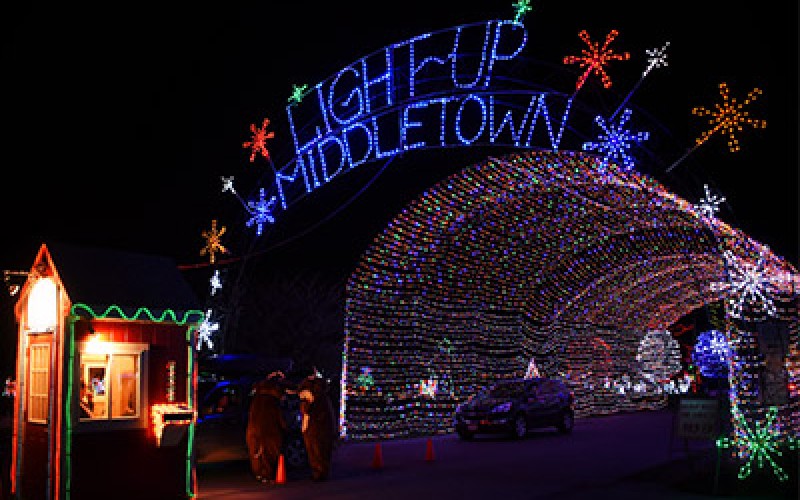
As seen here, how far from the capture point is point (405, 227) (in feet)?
60.8

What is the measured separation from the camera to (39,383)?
10.3 meters

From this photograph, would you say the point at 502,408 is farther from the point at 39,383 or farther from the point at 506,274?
the point at 39,383

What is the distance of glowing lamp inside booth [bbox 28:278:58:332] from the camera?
992cm

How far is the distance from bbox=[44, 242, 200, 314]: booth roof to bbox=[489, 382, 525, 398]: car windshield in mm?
11802

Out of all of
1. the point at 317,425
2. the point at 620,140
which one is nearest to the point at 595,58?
the point at 620,140

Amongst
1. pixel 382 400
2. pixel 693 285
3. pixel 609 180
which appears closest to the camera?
pixel 609 180

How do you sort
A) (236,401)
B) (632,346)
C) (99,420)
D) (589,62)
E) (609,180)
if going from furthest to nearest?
(632,346) < (609,180) < (236,401) < (589,62) < (99,420)

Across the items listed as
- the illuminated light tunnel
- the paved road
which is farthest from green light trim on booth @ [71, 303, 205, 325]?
the illuminated light tunnel

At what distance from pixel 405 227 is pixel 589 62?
695 centimetres

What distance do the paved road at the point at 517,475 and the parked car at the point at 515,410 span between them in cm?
93

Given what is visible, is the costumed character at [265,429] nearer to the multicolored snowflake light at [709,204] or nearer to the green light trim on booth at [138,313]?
the green light trim on booth at [138,313]

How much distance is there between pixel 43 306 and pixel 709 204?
9570 mm

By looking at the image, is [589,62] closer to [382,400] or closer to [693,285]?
[382,400]

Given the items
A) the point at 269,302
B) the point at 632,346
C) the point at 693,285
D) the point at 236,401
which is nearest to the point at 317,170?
the point at 236,401
